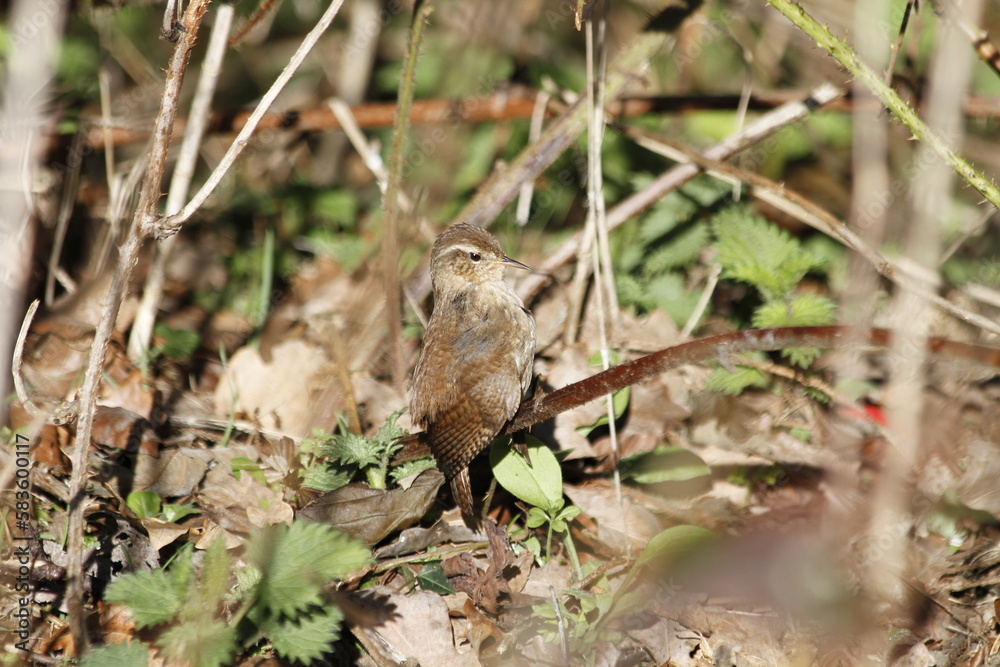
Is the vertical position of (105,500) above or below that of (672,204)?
below

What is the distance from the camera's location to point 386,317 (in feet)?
12.3

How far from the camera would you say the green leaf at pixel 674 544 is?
2.87 meters

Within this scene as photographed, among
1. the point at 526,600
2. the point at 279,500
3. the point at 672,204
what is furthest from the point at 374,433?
the point at 672,204

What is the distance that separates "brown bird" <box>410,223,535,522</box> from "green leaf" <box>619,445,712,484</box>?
0.64 metres

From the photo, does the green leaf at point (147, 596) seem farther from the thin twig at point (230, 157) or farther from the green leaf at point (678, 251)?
the green leaf at point (678, 251)

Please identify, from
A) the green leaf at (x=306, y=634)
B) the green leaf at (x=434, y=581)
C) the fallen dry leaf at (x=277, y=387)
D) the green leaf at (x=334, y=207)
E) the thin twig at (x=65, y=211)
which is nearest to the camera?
the green leaf at (x=306, y=634)

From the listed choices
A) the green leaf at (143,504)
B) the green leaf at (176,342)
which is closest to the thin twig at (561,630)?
the green leaf at (143,504)

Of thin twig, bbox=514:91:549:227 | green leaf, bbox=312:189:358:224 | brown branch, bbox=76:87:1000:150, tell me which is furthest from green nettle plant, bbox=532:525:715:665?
green leaf, bbox=312:189:358:224

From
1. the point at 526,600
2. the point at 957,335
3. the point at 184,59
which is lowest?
the point at 526,600

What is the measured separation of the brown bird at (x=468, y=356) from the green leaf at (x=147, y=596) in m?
0.99

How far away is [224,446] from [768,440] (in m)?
2.35

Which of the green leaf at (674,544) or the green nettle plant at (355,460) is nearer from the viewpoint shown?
the green leaf at (674,544)

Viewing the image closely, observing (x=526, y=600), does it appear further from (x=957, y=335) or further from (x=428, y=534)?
(x=957, y=335)

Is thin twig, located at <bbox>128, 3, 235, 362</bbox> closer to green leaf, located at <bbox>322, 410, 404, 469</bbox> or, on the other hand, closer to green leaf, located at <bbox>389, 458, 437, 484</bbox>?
green leaf, located at <bbox>322, 410, 404, 469</bbox>
